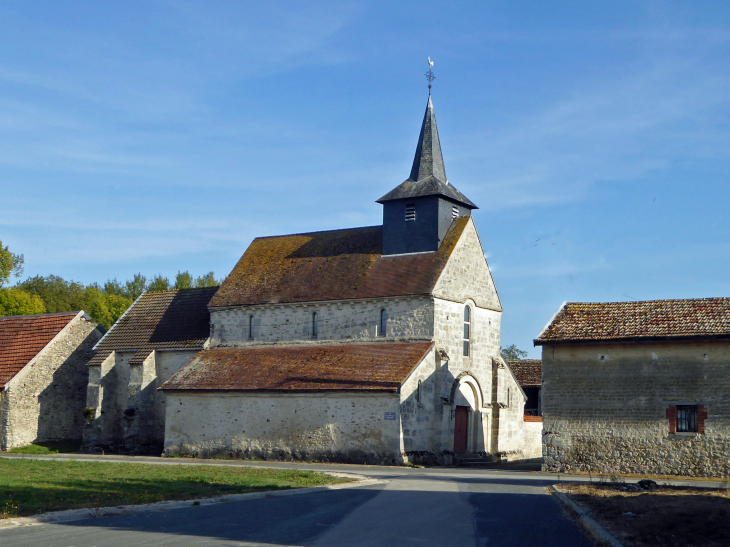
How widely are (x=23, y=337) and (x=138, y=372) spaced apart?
265 inches

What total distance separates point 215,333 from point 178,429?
5.32 meters

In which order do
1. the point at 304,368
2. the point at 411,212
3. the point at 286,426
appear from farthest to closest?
1. the point at 411,212
2. the point at 304,368
3. the point at 286,426

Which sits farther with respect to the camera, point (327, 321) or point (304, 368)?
point (327, 321)

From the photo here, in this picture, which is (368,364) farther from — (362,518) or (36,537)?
(36,537)

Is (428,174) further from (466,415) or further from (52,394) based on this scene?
(52,394)

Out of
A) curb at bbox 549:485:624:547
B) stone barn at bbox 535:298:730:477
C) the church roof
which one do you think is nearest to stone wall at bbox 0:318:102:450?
the church roof

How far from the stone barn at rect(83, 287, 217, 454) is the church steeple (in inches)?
410

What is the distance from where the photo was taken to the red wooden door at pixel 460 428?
3238 centimetres

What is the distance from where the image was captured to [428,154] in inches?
1438

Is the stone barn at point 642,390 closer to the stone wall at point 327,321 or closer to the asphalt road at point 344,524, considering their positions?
the stone wall at point 327,321

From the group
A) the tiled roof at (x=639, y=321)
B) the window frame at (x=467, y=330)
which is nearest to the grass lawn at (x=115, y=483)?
the tiled roof at (x=639, y=321)

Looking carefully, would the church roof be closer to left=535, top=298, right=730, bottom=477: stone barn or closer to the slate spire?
the slate spire

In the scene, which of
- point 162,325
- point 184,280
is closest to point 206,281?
point 184,280

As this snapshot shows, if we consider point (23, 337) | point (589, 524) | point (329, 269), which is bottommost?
point (589, 524)
